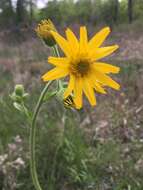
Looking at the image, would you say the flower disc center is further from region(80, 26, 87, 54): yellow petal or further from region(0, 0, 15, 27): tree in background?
region(0, 0, 15, 27): tree in background

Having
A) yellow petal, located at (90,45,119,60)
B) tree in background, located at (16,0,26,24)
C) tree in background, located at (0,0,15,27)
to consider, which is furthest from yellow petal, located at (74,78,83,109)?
tree in background, located at (16,0,26,24)

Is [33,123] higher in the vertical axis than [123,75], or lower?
higher

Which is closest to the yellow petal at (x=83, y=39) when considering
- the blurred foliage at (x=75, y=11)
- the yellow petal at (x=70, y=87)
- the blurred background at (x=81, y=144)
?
the yellow petal at (x=70, y=87)

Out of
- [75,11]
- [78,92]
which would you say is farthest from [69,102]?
[75,11]

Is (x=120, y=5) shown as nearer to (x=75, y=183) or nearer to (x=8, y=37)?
(x=8, y=37)

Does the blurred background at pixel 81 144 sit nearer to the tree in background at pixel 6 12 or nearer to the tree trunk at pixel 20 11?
the tree in background at pixel 6 12

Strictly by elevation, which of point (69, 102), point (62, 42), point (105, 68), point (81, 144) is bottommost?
point (81, 144)

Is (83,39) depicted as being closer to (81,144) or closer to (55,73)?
(55,73)

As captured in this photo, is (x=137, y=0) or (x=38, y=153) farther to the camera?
(x=137, y=0)

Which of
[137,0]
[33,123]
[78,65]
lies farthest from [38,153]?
[137,0]
